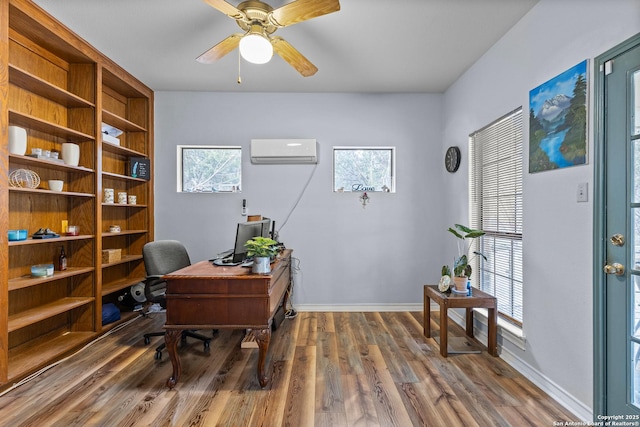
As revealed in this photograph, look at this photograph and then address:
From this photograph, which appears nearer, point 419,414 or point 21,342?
point 419,414

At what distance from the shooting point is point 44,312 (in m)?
2.48

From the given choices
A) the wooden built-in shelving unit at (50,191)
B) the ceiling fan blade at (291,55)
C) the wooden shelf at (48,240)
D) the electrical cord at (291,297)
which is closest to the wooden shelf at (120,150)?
the wooden built-in shelving unit at (50,191)

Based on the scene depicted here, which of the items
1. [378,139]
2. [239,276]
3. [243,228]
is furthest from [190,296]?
[378,139]

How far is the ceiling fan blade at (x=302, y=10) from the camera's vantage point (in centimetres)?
179

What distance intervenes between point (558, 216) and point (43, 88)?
13.4 ft

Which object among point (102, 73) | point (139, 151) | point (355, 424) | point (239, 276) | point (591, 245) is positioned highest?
point (102, 73)

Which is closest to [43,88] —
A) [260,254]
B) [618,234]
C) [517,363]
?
[260,254]

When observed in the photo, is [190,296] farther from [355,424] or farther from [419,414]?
[419,414]

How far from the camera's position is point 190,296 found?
2.09 meters

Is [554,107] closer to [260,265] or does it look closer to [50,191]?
[260,265]

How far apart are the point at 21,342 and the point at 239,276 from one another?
6.99ft

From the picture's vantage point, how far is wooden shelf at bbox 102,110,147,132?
3.25 metres

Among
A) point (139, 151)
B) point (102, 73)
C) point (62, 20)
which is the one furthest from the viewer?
point (139, 151)

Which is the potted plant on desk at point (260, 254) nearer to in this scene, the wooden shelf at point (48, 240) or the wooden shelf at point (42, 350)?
the wooden shelf at point (48, 240)
